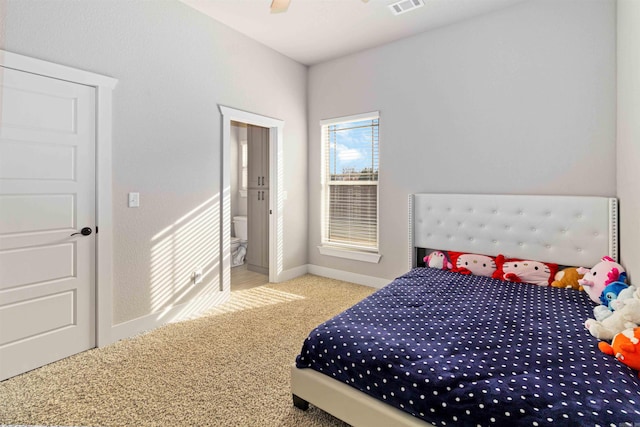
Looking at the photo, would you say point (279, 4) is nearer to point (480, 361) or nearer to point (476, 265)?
point (480, 361)

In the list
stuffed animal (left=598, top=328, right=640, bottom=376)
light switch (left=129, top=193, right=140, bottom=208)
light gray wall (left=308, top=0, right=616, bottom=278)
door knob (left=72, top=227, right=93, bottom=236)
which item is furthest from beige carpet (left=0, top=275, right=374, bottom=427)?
light gray wall (left=308, top=0, right=616, bottom=278)

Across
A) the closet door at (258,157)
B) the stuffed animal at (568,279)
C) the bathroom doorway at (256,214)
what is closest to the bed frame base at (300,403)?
the stuffed animal at (568,279)

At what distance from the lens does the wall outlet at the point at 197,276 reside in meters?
3.25

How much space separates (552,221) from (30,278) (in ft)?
13.2

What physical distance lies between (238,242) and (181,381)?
3.26m

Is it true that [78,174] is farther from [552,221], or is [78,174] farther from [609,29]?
[609,29]

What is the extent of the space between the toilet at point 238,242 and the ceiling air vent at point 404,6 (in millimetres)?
3777

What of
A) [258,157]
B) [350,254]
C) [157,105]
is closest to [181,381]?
[157,105]

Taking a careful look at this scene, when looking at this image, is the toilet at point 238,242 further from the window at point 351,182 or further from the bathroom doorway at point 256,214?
the window at point 351,182

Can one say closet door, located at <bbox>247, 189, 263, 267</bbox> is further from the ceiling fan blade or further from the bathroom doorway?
the ceiling fan blade

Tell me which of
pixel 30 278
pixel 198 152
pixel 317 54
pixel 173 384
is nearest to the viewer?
pixel 173 384

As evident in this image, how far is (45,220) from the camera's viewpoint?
2248mm

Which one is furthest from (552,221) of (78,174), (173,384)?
(78,174)

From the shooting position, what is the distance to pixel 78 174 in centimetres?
240
